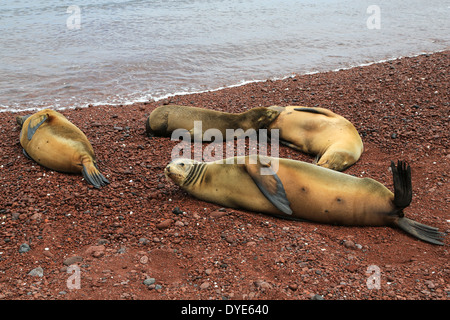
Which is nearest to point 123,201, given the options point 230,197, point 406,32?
point 230,197

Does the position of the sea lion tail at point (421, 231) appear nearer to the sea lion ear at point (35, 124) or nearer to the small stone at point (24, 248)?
the small stone at point (24, 248)

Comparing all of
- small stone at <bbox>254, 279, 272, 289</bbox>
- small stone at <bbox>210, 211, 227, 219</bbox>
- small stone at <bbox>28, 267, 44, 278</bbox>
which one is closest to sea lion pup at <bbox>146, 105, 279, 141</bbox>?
small stone at <bbox>210, 211, 227, 219</bbox>

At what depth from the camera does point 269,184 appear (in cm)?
399

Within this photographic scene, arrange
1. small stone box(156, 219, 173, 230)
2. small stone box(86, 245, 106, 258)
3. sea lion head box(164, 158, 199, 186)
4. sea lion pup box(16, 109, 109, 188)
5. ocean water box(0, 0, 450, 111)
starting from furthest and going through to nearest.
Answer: ocean water box(0, 0, 450, 111) < sea lion pup box(16, 109, 109, 188) < sea lion head box(164, 158, 199, 186) < small stone box(156, 219, 173, 230) < small stone box(86, 245, 106, 258)

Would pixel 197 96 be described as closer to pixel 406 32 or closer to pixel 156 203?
pixel 156 203

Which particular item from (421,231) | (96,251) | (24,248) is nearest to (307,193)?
(421,231)

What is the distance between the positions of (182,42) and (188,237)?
8.50m

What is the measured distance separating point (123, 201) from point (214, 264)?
1373mm

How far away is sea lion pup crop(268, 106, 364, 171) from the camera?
16.3 feet

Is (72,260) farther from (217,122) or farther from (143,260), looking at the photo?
(217,122)

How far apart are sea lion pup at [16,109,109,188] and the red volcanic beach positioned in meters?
0.11

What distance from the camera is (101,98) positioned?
8.05m

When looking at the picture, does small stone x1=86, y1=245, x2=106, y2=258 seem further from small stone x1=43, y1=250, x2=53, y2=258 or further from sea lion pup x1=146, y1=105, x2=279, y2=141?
sea lion pup x1=146, y1=105, x2=279, y2=141

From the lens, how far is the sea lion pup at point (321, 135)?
195 inches
